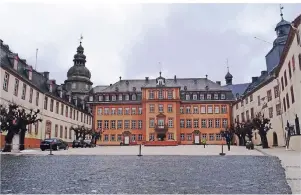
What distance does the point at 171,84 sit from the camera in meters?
71.8

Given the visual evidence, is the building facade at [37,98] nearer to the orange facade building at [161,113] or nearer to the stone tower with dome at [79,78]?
the orange facade building at [161,113]

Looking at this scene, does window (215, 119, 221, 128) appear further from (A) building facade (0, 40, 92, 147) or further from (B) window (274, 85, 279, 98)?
(A) building facade (0, 40, 92, 147)

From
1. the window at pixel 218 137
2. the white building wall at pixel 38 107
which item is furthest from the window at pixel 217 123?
the white building wall at pixel 38 107

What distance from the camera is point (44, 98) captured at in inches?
1727

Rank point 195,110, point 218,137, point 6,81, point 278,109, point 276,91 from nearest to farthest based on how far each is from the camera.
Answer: point 6,81, point 278,109, point 276,91, point 218,137, point 195,110

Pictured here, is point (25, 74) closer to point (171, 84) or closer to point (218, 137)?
point (171, 84)

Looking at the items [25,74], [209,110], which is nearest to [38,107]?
[25,74]

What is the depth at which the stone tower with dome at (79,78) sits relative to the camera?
85.3m

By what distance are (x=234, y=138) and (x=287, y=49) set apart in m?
36.0

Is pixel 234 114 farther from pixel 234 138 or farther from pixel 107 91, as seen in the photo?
pixel 107 91

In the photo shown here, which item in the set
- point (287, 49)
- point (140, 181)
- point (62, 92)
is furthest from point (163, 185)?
point (62, 92)

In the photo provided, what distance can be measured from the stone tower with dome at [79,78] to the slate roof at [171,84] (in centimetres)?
1072

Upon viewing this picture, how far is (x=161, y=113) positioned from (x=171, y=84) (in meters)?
8.19

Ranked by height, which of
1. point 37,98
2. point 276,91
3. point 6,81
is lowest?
point 37,98
